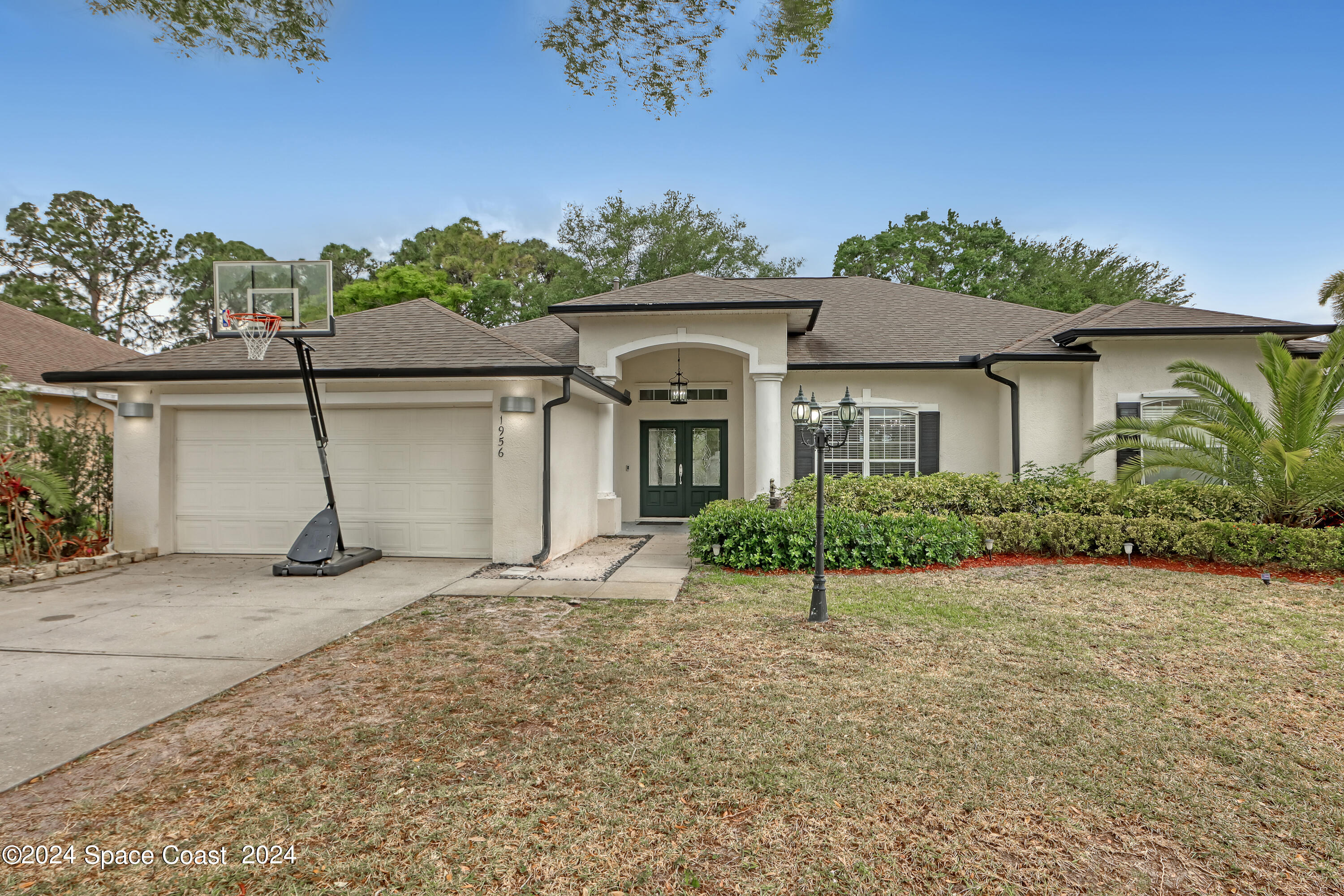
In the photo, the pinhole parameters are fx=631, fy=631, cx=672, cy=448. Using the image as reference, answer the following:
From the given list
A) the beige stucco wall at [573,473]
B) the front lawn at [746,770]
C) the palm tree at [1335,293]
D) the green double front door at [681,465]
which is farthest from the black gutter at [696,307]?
the palm tree at [1335,293]

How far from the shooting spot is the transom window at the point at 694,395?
1352 cm

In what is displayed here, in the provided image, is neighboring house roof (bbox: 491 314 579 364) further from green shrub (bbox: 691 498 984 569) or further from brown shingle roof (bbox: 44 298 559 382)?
green shrub (bbox: 691 498 984 569)

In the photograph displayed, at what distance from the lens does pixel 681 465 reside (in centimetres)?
1360

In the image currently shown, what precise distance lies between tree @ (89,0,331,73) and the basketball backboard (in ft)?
8.23

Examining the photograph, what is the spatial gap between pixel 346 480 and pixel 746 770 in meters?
7.97

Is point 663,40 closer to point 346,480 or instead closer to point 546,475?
point 546,475

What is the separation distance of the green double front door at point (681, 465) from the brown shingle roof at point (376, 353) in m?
4.66


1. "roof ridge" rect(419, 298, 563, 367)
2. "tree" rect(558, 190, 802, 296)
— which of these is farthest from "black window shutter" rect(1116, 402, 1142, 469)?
"tree" rect(558, 190, 802, 296)

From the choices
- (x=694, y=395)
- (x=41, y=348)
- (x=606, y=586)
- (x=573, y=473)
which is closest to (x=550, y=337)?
(x=694, y=395)

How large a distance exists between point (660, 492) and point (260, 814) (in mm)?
10963

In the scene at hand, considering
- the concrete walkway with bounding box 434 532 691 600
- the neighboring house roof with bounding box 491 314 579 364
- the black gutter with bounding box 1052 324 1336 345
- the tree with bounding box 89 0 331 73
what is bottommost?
the concrete walkway with bounding box 434 532 691 600

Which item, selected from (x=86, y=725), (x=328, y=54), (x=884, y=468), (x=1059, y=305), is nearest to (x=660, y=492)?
(x=884, y=468)

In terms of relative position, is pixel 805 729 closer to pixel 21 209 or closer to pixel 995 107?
pixel 995 107

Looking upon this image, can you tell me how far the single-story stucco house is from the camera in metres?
8.95
